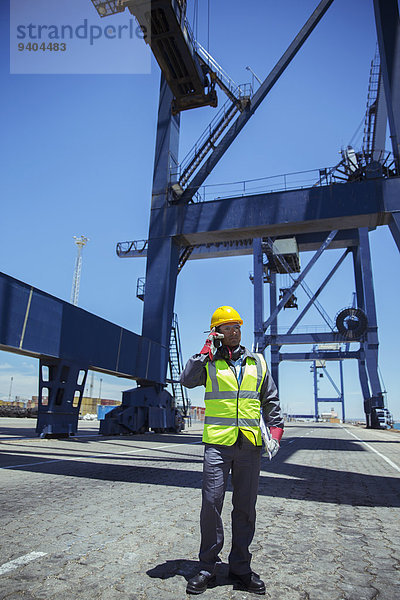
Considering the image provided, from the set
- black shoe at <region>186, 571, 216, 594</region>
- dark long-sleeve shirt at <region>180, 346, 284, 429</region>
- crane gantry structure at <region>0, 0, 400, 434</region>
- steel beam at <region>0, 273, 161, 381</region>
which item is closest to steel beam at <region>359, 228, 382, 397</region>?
crane gantry structure at <region>0, 0, 400, 434</region>

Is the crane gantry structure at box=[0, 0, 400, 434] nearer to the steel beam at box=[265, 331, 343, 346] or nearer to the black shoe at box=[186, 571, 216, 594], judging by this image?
the black shoe at box=[186, 571, 216, 594]

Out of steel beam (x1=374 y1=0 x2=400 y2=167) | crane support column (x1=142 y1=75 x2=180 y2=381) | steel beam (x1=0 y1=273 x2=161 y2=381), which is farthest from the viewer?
crane support column (x1=142 y1=75 x2=180 y2=381)

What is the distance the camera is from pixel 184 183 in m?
19.2

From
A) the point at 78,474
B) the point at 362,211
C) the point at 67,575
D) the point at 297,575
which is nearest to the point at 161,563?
the point at 67,575

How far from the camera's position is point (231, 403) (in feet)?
8.97

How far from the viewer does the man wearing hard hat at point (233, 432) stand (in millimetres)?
2559

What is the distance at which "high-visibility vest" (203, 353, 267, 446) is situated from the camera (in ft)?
8.75

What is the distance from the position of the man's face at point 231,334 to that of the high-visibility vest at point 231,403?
0.14 metres

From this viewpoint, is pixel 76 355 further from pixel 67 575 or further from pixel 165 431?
pixel 67 575

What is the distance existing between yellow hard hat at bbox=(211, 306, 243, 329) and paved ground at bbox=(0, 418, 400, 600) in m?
1.61

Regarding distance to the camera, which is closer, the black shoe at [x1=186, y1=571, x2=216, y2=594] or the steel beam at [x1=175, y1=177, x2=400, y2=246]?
the black shoe at [x1=186, y1=571, x2=216, y2=594]

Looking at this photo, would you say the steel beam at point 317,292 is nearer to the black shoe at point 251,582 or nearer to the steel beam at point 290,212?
the steel beam at point 290,212

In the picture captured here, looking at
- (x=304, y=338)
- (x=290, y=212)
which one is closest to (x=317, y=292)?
(x=304, y=338)

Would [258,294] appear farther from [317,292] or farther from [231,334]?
[231,334]
